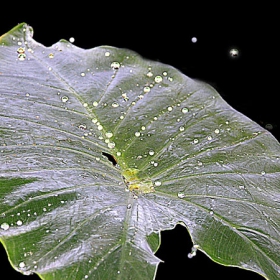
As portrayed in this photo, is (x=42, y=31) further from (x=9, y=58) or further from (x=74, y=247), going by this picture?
(x=74, y=247)

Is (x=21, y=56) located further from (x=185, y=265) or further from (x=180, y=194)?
(x=185, y=265)

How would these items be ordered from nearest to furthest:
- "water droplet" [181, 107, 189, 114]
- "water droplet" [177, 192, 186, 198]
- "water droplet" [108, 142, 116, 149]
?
"water droplet" [177, 192, 186, 198] < "water droplet" [108, 142, 116, 149] < "water droplet" [181, 107, 189, 114]

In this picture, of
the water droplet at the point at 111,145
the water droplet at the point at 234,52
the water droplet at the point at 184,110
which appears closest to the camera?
the water droplet at the point at 111,145

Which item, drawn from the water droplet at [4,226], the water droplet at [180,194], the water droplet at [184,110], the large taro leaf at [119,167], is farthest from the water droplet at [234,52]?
the water droplet at [4,226]

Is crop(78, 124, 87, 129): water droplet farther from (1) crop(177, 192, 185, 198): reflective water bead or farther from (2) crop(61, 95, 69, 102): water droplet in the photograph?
(1) crop(177, 192, 185, 198): reflective water bead

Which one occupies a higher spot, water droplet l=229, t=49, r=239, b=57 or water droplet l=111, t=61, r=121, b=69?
water droplet l=111, t=61, r=121, b=69

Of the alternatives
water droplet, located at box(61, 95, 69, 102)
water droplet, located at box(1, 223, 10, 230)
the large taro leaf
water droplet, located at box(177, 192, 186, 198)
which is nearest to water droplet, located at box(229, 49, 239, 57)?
the large taro leaf

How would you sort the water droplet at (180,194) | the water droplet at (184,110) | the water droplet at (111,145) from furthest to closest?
the water droplet at (184,110) < the water droplet at (111,145) < the water droplet at (180,194)

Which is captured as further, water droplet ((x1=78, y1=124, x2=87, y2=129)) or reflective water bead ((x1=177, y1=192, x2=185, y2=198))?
water droplet ((x1=78, y1=124, x2=87, y2=129))

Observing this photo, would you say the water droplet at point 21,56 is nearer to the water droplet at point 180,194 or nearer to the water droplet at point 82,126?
the water droplet at point 82,126
